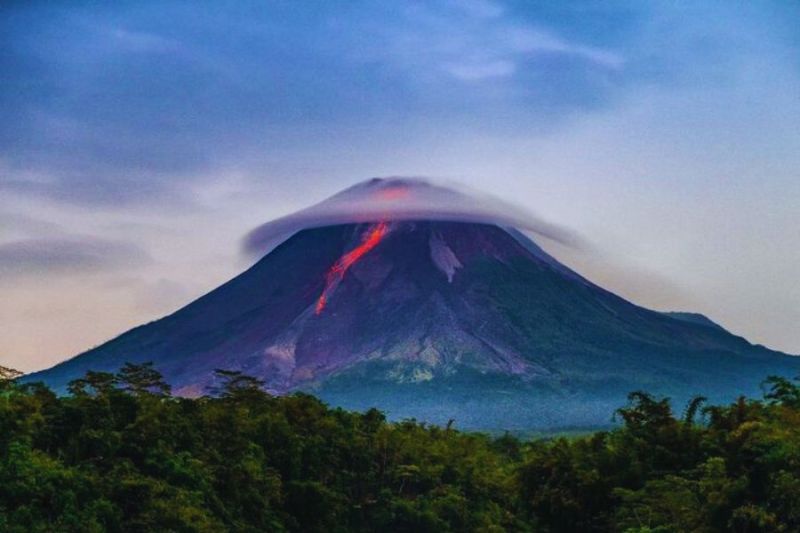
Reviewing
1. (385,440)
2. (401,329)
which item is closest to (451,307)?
(401,329)

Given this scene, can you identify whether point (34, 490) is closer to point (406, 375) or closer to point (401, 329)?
point (406, 375)

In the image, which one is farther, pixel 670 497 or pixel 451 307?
pixel 451 307

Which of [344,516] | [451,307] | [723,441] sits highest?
[451,307]

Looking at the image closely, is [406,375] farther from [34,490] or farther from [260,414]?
[34,490]

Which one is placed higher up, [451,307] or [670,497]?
[451,307]

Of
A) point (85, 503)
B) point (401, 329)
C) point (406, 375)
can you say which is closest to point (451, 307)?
point (401, 329)

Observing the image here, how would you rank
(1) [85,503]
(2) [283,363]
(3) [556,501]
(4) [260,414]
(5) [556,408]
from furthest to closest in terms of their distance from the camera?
(2) [283,363] < (5) [556,408] < (4) [260,414] < (3) [556,501] < (1) [85,503]

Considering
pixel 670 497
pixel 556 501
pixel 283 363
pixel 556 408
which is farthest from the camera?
pixel 283 363
